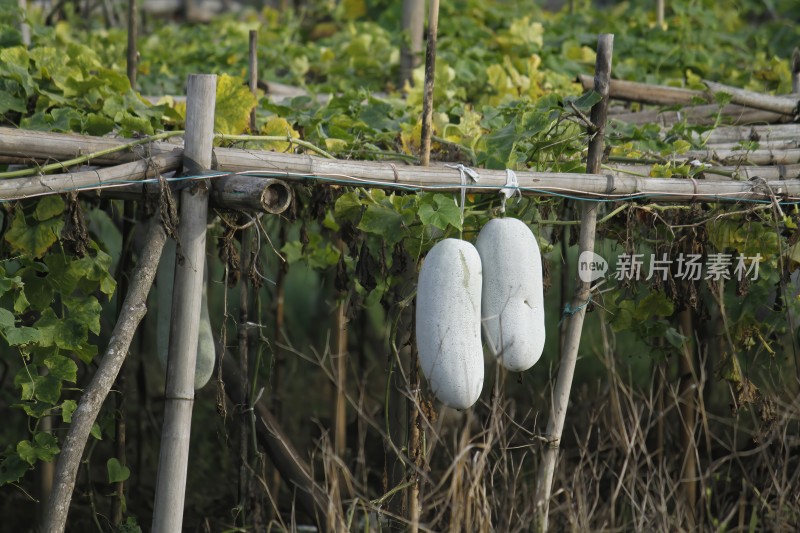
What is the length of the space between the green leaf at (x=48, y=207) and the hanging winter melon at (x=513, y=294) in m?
1.10

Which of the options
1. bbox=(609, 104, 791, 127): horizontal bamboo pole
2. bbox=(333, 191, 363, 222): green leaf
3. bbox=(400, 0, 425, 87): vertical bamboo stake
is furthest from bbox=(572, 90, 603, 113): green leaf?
bbox=(400, 0, 425, 87): vertical bamboo stake

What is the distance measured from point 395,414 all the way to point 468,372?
858mm

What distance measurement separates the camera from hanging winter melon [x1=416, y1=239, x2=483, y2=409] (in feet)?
7.97

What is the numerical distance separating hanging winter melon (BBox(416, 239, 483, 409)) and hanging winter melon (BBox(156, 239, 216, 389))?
672 millimetres

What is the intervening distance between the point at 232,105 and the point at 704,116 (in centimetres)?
200

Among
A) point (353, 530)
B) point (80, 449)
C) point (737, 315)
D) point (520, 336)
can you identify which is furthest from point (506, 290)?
point (353, 530)

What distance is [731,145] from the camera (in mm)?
3805

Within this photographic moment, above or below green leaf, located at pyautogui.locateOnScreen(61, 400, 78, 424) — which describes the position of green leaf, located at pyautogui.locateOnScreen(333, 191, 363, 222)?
above

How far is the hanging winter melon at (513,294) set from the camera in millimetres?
2492

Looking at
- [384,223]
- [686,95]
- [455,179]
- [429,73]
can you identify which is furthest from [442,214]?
[686,95]

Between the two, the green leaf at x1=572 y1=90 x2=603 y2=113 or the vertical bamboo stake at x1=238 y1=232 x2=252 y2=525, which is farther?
the vertical bamboo stake at x1=238 y1=232 x2=252 y2=525

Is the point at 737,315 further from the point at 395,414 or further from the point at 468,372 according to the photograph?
the point at 468,372

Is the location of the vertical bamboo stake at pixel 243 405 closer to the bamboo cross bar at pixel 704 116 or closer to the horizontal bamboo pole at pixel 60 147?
the horizontal bamboo pole at pixel 60 147

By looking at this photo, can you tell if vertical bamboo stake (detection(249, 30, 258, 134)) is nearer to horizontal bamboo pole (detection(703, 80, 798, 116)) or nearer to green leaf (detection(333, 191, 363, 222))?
green leaf (detection(333, 191, 363, 222))
